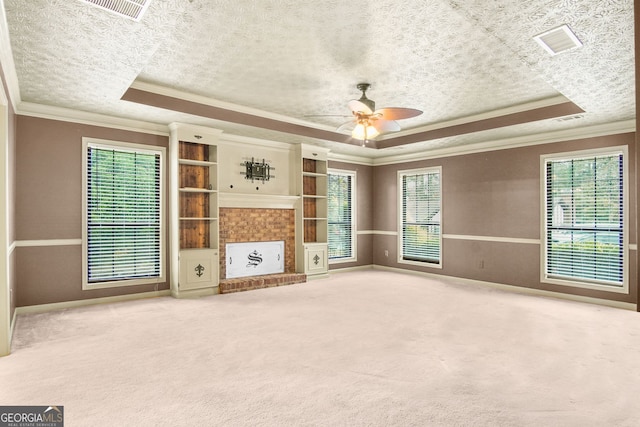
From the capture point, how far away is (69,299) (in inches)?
194

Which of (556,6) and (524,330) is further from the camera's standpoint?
(524,330)

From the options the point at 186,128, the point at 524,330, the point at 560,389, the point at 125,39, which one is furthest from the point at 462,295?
the point at 125,39

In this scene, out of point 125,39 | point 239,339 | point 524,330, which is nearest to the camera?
point 125,39

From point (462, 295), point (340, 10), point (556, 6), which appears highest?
point (340, 10)

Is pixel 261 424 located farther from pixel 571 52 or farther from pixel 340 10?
pixel 571 52

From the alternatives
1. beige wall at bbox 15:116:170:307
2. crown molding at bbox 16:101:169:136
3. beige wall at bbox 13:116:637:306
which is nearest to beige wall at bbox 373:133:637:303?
beige wall at bbox 13:116:637:306

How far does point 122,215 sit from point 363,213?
5.11m

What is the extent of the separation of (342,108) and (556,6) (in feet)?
11.0

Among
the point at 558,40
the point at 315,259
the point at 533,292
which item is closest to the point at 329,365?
the point at 558,40

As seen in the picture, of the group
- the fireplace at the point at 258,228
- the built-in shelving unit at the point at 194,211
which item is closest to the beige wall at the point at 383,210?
the built-in shelving unit at the point at 194,211

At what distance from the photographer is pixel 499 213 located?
21.3 feet

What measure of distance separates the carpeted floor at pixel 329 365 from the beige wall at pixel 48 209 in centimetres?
42

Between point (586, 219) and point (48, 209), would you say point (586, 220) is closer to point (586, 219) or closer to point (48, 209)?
point (586, 219)

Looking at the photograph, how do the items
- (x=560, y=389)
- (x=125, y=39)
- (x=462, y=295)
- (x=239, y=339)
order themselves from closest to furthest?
(x=560, y=389)
(x=125, y=39)
(x=239, y=339)
(x=462, y=295)
